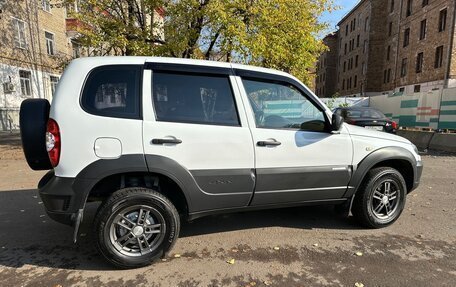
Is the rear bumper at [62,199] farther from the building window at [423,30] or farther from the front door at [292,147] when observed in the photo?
Answer: the building window at [423,30]

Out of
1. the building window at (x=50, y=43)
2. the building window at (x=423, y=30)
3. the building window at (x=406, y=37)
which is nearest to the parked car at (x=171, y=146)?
the building window at (x=50, y=43)

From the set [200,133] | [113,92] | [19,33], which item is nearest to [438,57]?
[200,133]

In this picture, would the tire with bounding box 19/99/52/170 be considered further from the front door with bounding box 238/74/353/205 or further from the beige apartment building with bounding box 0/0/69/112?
the beige apartment building with bounding box 0/0/69/112

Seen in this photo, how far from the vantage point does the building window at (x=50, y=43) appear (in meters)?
23.3

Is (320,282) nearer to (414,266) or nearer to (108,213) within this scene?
(414,266)

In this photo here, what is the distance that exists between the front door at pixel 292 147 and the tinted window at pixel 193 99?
0.23m

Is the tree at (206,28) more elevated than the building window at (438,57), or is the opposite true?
the building window at (438,57)

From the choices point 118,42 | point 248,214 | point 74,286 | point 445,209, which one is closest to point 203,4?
point 118,42

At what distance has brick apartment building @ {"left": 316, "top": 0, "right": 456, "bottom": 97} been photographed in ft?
93.6

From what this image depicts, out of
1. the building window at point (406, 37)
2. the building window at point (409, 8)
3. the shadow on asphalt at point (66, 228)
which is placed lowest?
the shadow on asphalt at point (66, 228)

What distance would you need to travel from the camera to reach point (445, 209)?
5.00 m

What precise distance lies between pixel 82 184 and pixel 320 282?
2.39m

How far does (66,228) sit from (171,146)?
7.08 ft

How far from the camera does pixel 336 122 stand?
3611 mm
